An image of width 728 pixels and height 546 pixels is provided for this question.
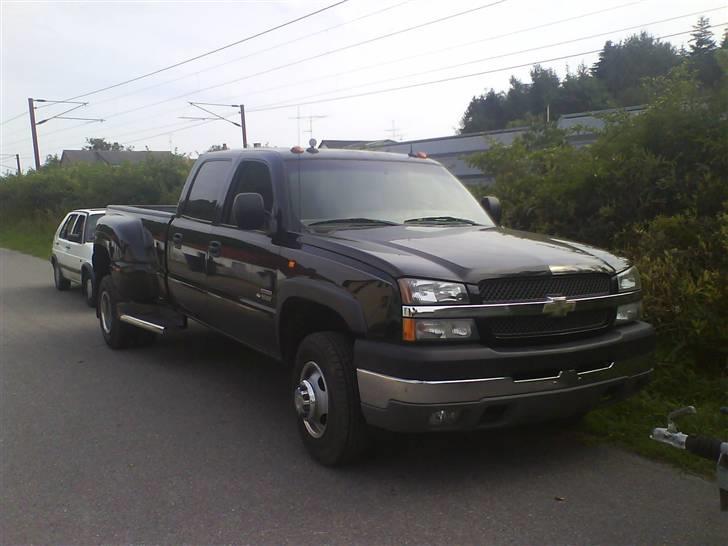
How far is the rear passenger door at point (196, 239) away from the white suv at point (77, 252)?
4.66 meters

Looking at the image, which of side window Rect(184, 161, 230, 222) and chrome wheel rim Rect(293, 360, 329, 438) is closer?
chrome wheel rim Rect(293, 360, 329, 438)

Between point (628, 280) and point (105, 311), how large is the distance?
579cm

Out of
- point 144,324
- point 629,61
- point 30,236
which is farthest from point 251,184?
point 629,61

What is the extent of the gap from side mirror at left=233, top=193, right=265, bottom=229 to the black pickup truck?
0.01m

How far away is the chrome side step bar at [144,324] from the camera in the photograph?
6.58 m

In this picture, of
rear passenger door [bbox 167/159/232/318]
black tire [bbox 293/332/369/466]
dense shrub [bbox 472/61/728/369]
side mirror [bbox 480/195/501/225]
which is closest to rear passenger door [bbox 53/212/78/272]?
rear passenger door [bbox 167/159/232/318]

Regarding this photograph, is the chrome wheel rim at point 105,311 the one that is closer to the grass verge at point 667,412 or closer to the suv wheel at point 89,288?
the suv wheel at point 89,288

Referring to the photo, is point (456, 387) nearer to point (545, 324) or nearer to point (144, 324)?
point (545, 324)

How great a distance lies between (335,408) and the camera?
4090 mm

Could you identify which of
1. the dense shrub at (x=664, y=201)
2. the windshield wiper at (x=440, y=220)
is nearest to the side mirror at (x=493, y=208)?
the windshield wiper at (x=440, y=220)

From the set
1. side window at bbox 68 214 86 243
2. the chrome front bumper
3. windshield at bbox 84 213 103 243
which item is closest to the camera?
the chrome front bumper

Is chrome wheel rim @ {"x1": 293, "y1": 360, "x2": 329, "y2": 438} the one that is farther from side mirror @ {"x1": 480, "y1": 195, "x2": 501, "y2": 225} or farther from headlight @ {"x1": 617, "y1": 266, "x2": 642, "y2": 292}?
side mirror @ {"x1": 480, "y1": 195, "x2": 501, "y2": 225}

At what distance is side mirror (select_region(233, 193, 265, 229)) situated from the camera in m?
4.83

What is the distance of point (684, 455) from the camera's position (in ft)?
14.0
